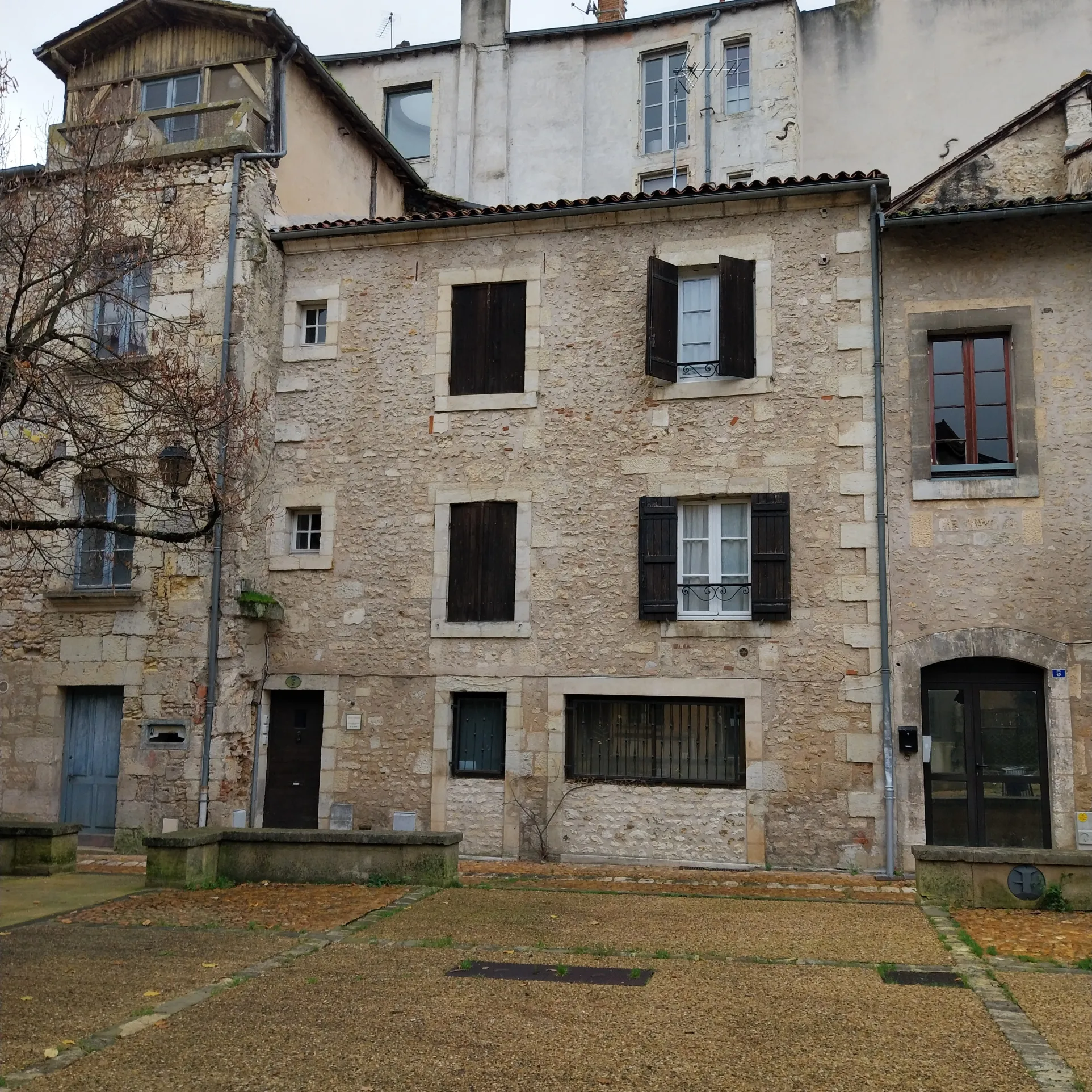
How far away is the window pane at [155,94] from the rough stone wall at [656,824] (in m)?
9.24

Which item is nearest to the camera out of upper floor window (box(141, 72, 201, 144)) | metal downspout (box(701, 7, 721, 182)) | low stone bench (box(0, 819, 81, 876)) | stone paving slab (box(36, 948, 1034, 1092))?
stone paving slab (box(36, 948, 1034, 1092))

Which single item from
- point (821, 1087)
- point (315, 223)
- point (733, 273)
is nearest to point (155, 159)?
point (315, 223)

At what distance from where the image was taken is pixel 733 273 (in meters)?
11.6

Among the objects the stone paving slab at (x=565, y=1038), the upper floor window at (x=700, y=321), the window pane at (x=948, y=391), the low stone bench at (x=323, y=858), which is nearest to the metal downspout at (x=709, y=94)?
the upper floor window at (x=700, y=321)

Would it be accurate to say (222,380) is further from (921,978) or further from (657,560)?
(921,978)

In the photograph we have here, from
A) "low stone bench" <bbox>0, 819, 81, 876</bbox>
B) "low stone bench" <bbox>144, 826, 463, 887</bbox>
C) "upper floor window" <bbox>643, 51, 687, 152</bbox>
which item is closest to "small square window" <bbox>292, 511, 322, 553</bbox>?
"low stone bench" <bbox>0, 819, 81, 876</bbox>

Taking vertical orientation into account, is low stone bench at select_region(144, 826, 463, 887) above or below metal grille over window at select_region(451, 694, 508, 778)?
below

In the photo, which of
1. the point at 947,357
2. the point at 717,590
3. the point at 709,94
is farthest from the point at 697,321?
the point at 709,94

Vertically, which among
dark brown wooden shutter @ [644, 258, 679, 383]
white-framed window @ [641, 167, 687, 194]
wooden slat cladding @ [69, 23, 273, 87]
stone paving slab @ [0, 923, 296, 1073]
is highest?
white-framed window @ [641, 167, 687, 194]

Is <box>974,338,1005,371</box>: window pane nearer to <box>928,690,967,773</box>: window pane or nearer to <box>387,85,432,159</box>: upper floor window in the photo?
<box>928,690,967,773</box>: window pane

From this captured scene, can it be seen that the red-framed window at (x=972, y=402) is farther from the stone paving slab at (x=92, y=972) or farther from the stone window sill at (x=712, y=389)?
the stone paving slab at (x=92, y=972)

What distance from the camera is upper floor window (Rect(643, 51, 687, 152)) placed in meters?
19.7

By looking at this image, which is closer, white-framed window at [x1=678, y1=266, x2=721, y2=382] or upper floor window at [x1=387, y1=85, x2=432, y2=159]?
white-framed window at [x1=678, y1=266, x2=721, y2=382]

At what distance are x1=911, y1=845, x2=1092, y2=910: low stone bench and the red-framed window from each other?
4.22 meters
